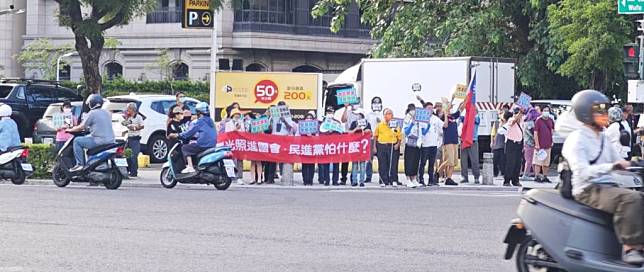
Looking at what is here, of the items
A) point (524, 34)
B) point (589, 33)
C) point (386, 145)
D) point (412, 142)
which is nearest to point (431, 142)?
point (412, 142)

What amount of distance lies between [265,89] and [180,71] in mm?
31139

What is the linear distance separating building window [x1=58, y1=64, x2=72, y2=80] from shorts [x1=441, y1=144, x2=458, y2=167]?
40.2m

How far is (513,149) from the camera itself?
2617 cm

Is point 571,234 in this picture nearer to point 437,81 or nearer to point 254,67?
point 437,81

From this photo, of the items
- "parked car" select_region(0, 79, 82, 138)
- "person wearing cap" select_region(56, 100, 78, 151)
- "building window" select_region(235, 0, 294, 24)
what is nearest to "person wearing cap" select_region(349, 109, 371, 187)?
"person wearing cap" select_region(56, 100, 78, 151)

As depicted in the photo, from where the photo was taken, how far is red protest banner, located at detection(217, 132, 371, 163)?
1009 inches

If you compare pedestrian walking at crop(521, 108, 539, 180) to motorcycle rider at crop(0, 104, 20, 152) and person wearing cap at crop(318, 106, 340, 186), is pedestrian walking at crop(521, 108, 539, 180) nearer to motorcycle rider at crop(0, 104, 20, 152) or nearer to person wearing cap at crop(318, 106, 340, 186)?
person wearing cap at crop(318, 106, 340, 186)

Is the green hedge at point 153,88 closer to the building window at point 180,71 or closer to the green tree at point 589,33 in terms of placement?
the building window at point 180,71

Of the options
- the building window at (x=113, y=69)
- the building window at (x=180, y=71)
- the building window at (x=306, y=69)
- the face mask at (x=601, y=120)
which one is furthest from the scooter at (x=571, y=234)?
the building window at (x=113, y=69)

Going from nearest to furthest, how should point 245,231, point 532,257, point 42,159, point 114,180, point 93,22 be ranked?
point 532,257 → point 245,231 → point 114,180 → point 42,159 → point 93,22

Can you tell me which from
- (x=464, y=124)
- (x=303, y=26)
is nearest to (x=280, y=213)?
(x=464, y=124)

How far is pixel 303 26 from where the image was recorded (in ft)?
206

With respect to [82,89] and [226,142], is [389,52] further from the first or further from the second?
[226,142]

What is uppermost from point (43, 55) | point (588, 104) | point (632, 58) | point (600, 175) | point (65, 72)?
point (43, 55)
